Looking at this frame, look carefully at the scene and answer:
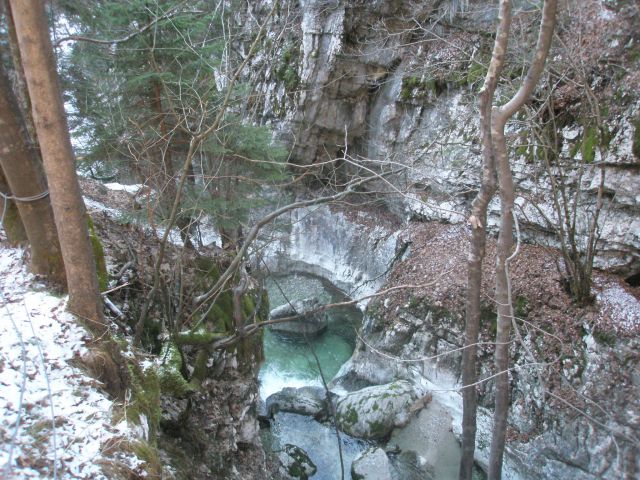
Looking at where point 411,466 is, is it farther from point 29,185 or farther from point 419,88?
point 419,88

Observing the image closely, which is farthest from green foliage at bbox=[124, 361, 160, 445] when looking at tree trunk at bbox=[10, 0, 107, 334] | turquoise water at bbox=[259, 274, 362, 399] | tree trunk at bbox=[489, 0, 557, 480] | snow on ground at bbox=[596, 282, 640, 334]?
snow on ground at bbox=[596, 282, 640, 334]

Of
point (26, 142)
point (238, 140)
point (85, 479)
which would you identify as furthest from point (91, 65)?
point (85, 479)

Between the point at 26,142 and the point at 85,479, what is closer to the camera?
the point at 85,479

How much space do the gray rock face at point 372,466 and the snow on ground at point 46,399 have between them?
18.1 ft

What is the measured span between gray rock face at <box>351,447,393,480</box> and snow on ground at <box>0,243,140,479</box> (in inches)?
218

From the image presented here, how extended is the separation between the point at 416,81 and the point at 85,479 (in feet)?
43.1

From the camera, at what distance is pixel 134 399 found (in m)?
3.61

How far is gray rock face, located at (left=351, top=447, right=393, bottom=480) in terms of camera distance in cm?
723

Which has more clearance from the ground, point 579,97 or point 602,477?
point 579,97

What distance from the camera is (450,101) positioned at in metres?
12.0

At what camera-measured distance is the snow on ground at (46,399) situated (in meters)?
2.55

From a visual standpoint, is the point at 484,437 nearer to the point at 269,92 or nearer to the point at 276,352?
the point at 276,352

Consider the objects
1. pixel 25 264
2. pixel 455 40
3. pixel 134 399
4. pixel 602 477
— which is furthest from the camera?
pixel 455 40

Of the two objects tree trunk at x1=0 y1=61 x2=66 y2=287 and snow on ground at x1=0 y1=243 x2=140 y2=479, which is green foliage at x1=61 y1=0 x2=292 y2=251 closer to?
tree trunk at x1=0 y1=61 x2=66 y2=287
